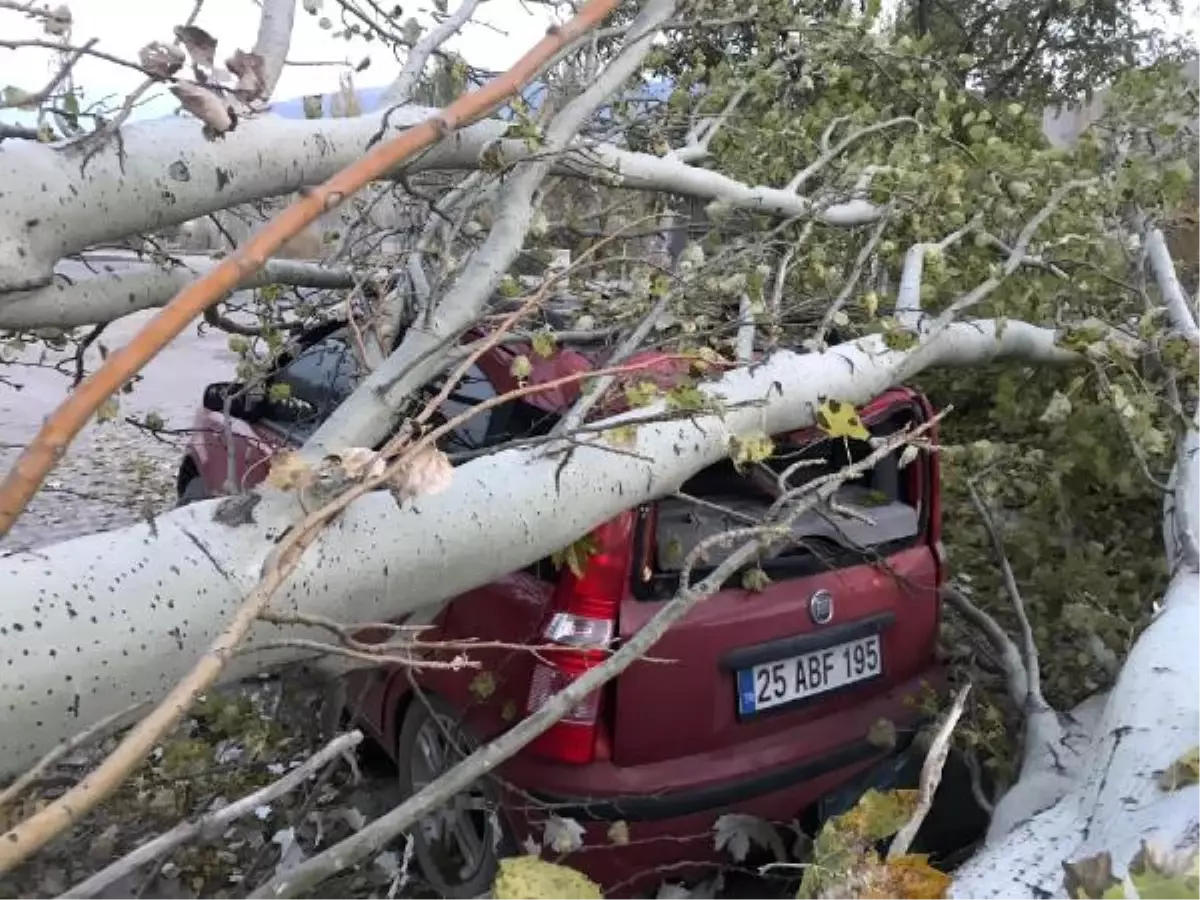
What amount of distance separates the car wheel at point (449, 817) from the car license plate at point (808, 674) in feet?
2.45

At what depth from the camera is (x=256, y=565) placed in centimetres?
177

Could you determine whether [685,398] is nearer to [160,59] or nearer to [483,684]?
[483,684]

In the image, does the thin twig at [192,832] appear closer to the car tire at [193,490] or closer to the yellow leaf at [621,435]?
the yellow leaf at [621,435]

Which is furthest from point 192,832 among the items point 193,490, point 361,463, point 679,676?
point 193,490

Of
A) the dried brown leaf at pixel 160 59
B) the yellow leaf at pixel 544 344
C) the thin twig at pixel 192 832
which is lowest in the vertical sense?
the thin twig at pixel 192 832

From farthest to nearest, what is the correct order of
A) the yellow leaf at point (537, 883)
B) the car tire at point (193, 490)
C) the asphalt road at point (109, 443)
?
the asphalt road at point (109, 443)
the car tire at point (193, 490)
the yellow leaf at point (537, 883)

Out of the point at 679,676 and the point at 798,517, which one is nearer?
the point at 679,676

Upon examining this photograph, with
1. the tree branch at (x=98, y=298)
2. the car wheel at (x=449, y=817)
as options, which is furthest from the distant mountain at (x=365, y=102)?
the car wheel at (x=449, y=817)

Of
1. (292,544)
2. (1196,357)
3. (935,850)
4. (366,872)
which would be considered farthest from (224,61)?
(1196,357)

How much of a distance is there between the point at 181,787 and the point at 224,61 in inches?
105

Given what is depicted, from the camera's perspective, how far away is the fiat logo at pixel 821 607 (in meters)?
3.10

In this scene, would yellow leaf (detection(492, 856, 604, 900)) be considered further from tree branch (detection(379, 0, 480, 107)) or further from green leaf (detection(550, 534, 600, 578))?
tree branch (detection(379, 0, 480, 107))

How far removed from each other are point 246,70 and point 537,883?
1.24 meters

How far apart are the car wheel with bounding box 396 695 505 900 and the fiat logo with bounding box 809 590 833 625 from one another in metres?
0.99
